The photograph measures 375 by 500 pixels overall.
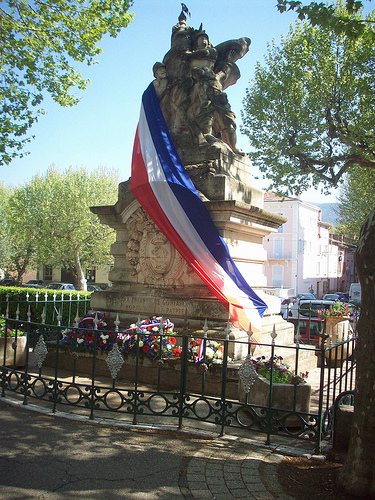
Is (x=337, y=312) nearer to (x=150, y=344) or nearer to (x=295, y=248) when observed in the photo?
(x=150, y=344)

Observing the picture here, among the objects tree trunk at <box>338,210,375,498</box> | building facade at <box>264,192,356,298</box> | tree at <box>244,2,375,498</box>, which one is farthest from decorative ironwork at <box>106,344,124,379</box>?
building facade at <box>264,192,356,298</box>

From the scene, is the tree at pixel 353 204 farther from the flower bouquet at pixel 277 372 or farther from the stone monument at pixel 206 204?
the flower bouquet at pixel 277 372

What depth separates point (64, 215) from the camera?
29.6m

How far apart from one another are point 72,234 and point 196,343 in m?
24.9

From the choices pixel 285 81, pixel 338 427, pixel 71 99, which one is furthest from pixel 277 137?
pixel 338 427

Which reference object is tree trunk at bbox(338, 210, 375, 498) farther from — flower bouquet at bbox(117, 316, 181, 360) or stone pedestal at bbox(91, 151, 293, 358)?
stone pedestal at bbox(91, 151, 293, 358)

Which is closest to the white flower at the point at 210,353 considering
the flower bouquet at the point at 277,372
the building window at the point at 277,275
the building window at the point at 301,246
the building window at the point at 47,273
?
the flower bouquet at the point at 277,372

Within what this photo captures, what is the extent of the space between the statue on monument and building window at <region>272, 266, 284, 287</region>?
39.5m

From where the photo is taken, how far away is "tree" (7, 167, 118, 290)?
29.8 metres

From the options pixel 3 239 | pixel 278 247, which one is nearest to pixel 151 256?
pixel 3 239

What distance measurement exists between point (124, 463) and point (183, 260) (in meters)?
3.97

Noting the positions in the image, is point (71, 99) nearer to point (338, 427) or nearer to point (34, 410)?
point (34, 410)

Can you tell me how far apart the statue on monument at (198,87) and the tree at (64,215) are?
70.7 feet

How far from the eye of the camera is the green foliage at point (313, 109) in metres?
15.7
